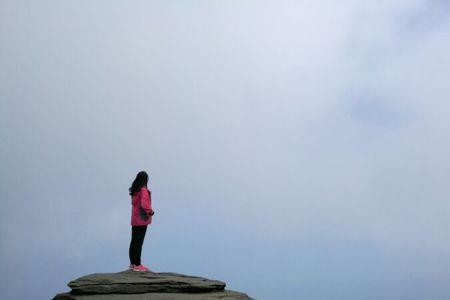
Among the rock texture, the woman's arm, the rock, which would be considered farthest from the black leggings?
the rock

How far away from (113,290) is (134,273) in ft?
7.67

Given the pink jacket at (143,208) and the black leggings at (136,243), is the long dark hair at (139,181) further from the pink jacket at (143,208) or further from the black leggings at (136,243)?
the black leggings at (136,243)

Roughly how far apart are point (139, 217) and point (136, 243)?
1024 mm

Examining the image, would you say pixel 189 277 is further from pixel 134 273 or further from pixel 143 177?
pixel 143 177

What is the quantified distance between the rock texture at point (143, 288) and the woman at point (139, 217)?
1.11m

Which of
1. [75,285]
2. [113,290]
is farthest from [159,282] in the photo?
[75,285]

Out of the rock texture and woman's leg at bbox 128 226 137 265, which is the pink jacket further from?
the rock texture

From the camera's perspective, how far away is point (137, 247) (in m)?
21.6

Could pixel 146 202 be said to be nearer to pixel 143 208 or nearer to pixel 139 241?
pixel 143 208

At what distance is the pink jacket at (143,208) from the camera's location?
2150 centimetres

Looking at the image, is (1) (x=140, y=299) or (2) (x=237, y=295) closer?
(1) (x=140, y=299)

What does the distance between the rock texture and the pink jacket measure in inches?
82.7

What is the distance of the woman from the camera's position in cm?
2153

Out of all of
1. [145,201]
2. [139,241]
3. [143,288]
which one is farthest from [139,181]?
[143,288]
